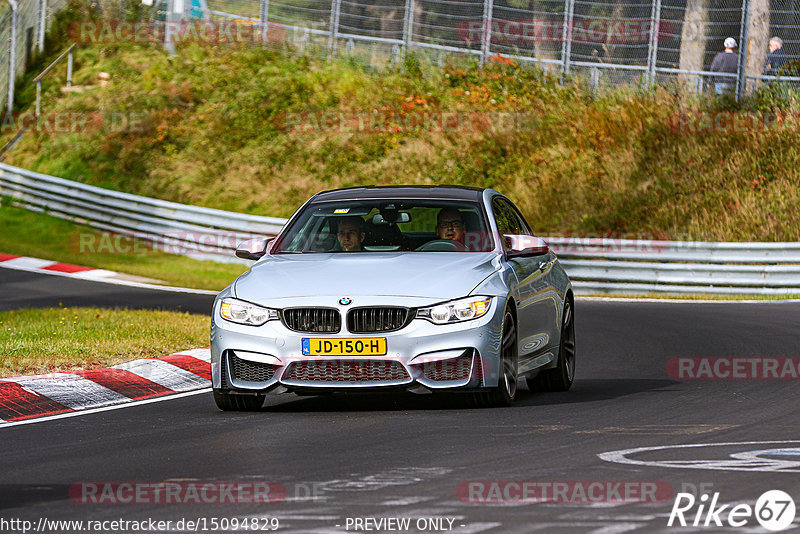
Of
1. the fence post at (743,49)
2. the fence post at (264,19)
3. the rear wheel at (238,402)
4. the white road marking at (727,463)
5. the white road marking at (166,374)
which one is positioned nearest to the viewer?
the white road marking at (727,463)

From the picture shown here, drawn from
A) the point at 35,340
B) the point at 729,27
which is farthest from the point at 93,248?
the point at 35,340

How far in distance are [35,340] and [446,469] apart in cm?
685

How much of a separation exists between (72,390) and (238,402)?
1.55 m

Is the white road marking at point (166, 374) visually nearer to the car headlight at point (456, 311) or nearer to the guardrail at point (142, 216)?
the car headlight at point (456, 311)

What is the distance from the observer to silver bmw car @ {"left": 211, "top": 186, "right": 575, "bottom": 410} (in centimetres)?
932

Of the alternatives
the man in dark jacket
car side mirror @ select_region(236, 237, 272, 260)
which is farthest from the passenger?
the man in dark jacket

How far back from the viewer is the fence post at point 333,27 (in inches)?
1383

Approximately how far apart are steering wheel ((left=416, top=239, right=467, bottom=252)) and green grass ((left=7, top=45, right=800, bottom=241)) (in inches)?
632

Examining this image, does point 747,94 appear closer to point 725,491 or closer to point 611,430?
point 611,430

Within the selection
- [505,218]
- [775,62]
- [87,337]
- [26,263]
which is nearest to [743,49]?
[775,62]

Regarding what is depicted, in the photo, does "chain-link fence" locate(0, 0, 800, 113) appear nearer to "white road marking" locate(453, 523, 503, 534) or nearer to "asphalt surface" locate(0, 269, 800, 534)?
"asphalt surface" locate(0, 269, 800, 534)

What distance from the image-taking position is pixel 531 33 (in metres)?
33.2

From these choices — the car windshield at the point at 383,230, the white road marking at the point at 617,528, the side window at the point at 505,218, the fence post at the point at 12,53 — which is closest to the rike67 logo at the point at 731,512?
the white road marking at the point at 617,528

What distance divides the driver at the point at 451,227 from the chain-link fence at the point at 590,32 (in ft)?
66.3
